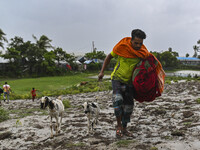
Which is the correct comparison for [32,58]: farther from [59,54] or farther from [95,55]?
[95,55]

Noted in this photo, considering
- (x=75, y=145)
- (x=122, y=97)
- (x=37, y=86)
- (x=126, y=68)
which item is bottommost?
(x=75, y=145)

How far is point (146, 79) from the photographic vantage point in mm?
3898

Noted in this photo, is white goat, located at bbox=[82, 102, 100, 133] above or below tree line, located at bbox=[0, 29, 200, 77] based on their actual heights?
below

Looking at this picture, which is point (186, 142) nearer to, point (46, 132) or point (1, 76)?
point (46, 132)

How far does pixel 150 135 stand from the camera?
13.5 ft

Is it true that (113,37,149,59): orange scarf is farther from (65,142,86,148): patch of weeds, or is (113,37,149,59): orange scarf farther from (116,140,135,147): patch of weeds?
(65,142,86,148): patch of weeds

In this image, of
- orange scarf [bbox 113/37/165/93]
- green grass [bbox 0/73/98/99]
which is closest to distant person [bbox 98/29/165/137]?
orange scarf [bbox 113/37/165/93]

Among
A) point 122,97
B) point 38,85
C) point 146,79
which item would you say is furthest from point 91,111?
point 38,85

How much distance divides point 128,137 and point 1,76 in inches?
1598

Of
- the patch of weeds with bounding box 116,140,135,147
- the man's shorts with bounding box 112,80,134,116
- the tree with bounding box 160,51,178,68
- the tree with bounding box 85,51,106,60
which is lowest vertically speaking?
the patch of weeds with bounding box 116,140,135,147

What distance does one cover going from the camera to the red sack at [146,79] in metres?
3.87

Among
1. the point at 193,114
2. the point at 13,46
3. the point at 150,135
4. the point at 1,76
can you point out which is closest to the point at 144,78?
the point at 150,135

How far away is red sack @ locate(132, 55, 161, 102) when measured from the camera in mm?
3872

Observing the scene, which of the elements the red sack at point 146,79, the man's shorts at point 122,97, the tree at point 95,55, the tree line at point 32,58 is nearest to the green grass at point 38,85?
the tree line at point 32,58
